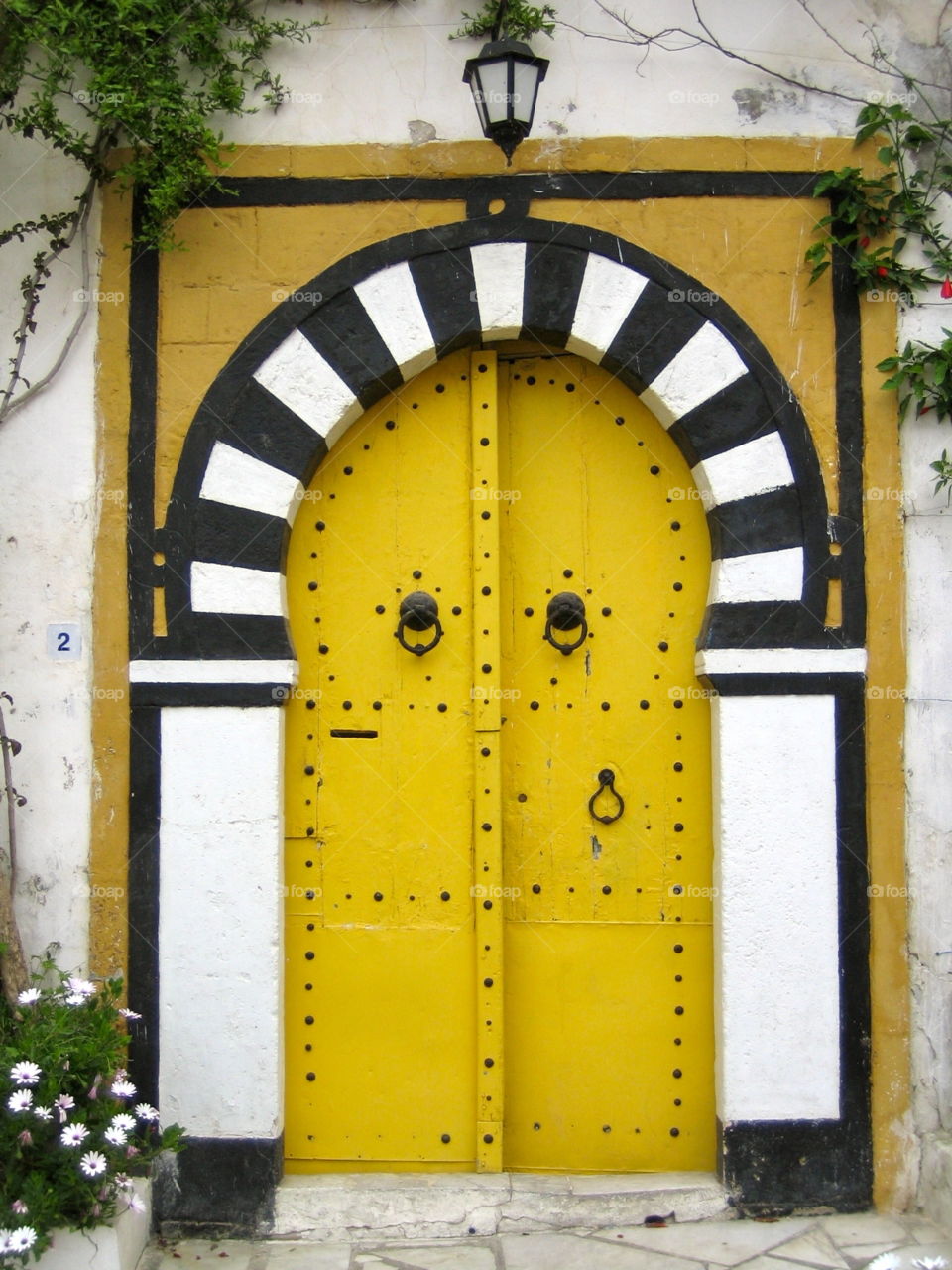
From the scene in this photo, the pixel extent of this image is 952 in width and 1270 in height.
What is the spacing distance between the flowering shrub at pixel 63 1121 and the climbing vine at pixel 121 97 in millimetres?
1862

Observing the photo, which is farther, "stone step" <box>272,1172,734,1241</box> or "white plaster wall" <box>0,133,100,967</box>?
"white plaster wall" <box>0,133,100,967</box>

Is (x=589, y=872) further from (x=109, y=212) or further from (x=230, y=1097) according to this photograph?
(x=109, y=212)

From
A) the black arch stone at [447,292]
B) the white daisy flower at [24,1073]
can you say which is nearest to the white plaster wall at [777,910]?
the black arch stone at [447,292]

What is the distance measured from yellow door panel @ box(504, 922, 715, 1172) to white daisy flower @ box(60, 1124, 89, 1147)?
1388 mm

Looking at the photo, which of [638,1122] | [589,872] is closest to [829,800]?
[589,872]

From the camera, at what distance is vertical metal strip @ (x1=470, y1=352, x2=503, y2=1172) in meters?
3.89

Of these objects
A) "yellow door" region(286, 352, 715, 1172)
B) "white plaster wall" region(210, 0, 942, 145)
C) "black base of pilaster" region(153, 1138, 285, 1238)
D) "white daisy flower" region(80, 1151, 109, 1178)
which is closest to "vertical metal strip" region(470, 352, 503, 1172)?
"yellow door" region(286, 352, 715, 1172)

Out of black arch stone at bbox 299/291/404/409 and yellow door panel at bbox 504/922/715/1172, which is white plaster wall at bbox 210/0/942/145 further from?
yellow door panel at bbox 504/922/715/1172

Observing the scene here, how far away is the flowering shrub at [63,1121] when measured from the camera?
3.11 meters

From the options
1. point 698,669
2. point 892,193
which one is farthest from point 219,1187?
point 892,193

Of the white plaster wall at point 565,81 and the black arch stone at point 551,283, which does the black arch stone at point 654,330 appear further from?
the white plaster wall at point 565,81

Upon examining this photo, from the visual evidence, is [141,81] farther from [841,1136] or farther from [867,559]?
[841,1136]

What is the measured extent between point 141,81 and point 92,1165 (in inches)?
122

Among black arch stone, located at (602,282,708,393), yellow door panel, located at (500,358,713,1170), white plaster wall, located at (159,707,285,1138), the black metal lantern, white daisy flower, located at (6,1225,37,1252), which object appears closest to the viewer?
white daisy flower, located at (6,1225,37,1252)
